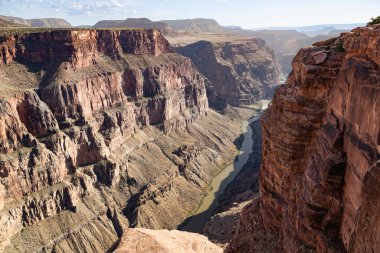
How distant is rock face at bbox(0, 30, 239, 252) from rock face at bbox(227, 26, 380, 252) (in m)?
51.6

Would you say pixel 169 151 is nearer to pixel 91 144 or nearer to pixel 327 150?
pixel 91 144

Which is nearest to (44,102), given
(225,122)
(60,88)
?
(60,88)

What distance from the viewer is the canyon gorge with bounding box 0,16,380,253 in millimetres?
27031

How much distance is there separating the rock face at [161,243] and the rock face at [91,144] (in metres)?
32.0

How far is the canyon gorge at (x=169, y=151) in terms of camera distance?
1064 inches

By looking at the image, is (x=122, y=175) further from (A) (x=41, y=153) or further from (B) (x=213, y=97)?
(B) (x=213, y=97)

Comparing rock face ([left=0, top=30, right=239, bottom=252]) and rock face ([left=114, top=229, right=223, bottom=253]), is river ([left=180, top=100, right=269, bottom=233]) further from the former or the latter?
rock face ([left=114, top=229, right=223, bottom=253])

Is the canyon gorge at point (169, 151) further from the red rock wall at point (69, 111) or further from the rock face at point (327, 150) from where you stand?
the red rock wall at point (69, 111)

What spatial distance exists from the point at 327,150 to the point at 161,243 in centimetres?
2779

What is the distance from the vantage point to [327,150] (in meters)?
28.5

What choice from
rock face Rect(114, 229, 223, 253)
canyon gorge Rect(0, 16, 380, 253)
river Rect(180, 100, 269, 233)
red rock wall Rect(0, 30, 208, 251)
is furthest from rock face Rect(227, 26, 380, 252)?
river Rect(180, 100, 269, 233)

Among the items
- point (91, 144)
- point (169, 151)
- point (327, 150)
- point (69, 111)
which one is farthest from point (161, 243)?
point (169, 151)

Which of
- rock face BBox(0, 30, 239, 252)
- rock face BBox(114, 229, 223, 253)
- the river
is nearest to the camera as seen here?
rock face BBox(114, 229, 223, 253)

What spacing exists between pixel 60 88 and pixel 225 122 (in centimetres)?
8847
